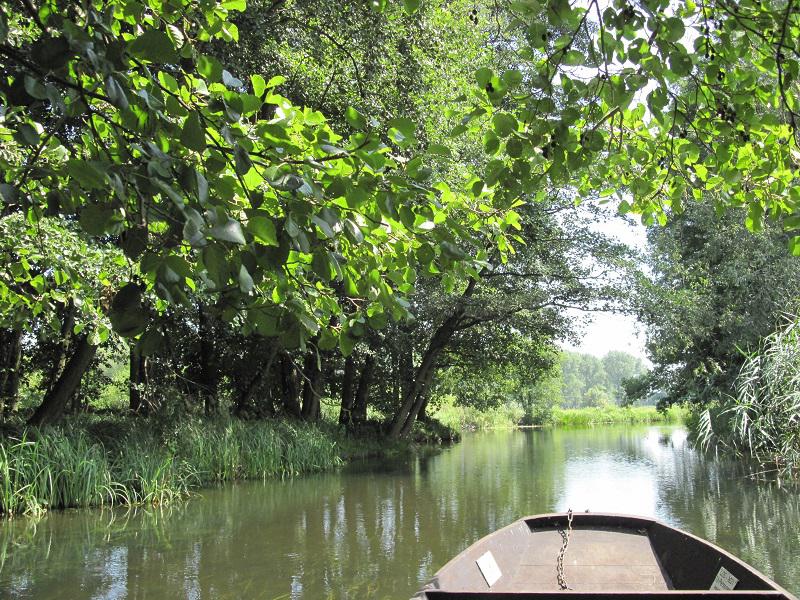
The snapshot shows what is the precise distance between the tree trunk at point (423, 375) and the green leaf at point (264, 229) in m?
15.0

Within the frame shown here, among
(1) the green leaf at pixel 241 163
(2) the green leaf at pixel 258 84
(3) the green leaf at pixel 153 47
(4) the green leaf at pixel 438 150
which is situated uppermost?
(2) the green leaf at pixel 258 84

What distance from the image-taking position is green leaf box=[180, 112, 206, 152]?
160 cm

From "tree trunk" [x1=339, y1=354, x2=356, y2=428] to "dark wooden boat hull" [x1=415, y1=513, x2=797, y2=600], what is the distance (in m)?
14.5

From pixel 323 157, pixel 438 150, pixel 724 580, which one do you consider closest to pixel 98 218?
pixel 323 157

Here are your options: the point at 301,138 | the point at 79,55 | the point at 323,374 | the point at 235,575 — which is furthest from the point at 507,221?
the point at 323,374

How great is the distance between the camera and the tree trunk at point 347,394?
2017 centimetres

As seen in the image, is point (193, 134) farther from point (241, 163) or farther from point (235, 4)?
point (235, 4)

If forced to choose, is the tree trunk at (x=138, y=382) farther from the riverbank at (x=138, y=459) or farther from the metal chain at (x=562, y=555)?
the metal chain at (x=562, y=555)

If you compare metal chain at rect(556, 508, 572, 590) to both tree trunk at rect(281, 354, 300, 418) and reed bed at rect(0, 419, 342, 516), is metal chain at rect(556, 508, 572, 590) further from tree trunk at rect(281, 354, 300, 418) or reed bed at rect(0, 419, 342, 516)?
tree trunk at rect(281, 354, 300, 418)

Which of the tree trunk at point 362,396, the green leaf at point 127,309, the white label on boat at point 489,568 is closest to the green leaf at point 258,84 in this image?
the green leaf at point 127,309

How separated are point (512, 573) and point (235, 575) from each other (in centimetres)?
288

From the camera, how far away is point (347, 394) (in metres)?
20.6

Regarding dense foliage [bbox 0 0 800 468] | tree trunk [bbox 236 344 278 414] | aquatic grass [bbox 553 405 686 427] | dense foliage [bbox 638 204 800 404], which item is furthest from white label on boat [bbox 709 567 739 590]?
aquatic grass [bbox 553 405 686 427]

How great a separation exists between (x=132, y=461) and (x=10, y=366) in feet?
→ 16.6
